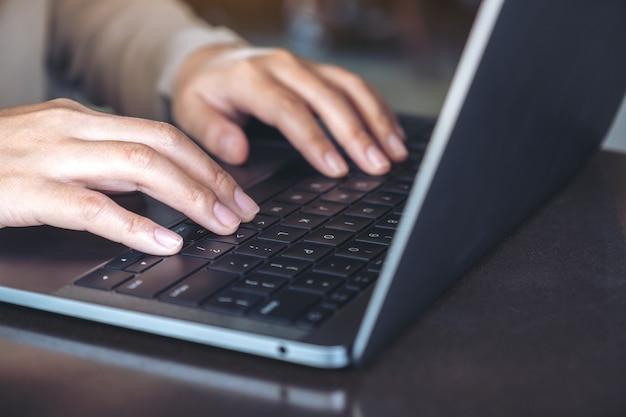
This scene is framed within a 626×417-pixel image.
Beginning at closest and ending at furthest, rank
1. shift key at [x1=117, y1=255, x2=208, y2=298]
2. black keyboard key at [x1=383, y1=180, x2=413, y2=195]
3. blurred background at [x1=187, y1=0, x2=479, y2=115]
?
shift key at [x1=117, y1=255, x2=208, y2=298]
black keyboard key at [x1=383, y1=180, x2=413, y2=195]
blurred background at [x1=187, y1=0, x2=479, y2=115]

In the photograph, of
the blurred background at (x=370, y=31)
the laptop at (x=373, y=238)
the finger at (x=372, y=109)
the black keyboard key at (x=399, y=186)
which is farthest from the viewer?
the blurred background at (x=370, y=31)

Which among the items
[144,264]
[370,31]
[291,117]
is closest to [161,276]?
[144,264]

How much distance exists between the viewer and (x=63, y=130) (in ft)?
2.09

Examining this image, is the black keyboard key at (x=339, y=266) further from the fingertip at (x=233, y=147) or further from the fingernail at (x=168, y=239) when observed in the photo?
the fingertip at (x=233, y=147)

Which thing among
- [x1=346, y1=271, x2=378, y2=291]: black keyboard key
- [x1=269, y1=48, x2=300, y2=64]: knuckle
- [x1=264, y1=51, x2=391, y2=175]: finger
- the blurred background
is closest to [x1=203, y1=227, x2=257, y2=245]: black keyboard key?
[x1=346, y1=271, x2=378, y2=291]: black keyboard key

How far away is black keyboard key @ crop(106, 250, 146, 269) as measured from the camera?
21.0 inches

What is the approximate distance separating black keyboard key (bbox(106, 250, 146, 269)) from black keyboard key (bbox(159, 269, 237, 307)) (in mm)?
51

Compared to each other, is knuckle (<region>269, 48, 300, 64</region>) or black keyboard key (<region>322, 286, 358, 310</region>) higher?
knuckle (<region>269, 48, 300, 64</region>)

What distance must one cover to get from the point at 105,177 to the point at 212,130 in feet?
0.81

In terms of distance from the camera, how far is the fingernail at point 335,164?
29.7 inches

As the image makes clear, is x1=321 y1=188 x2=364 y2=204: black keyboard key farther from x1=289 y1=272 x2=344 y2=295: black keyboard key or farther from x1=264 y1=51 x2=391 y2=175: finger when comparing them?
x1=289 y1=272 x2=344 y2=295: black keyboard key

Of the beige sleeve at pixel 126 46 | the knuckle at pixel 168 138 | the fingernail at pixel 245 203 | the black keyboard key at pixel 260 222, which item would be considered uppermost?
the knuckle at pixel 168 138

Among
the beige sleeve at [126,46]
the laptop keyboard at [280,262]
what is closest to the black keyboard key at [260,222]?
the laptop keyboard at [280,262]

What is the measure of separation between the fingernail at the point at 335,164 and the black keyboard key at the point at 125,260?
25 centimetres
